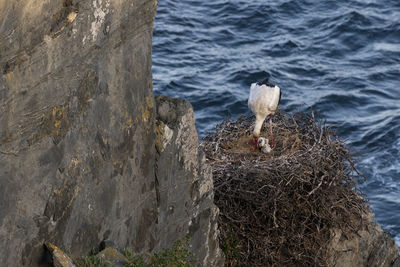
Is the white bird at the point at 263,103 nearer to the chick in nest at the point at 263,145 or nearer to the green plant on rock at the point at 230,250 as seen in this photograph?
the chick in nest at the point at 263,145

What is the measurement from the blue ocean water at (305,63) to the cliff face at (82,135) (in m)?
7.39

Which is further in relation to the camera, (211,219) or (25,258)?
(211,219)

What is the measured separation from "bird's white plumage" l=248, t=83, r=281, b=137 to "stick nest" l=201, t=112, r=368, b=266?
48 cm

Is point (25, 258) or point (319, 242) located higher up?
point (25, 258)

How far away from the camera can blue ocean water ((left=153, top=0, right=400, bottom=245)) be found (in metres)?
14.2

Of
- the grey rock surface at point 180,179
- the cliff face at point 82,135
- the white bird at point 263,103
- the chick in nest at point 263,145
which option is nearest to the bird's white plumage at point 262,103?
the white bird at point 263,103

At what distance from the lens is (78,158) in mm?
4809

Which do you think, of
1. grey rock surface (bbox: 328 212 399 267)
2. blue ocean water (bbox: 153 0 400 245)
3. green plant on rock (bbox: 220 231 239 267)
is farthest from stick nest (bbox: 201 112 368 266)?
blue ocean water (bbox: 153 0 400 245)

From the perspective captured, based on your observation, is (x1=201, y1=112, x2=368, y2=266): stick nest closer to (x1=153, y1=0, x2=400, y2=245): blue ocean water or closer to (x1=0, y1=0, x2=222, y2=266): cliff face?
(x1=0, y1=0, x2=222, y2=266): cliff face

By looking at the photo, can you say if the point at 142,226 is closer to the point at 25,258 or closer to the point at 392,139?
the point at 25,258

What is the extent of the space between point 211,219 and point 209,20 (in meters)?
11.7

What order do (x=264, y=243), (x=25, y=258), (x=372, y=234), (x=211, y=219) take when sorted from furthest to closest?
1. (x=372, y=234)
2. (x=264, y=243)
3. (x=211, y=219)
4. (x=25, y=258)

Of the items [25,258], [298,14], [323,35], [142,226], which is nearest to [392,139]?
[323,35]

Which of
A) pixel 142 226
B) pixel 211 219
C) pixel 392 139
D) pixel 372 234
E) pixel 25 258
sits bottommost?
pixel 392 139
